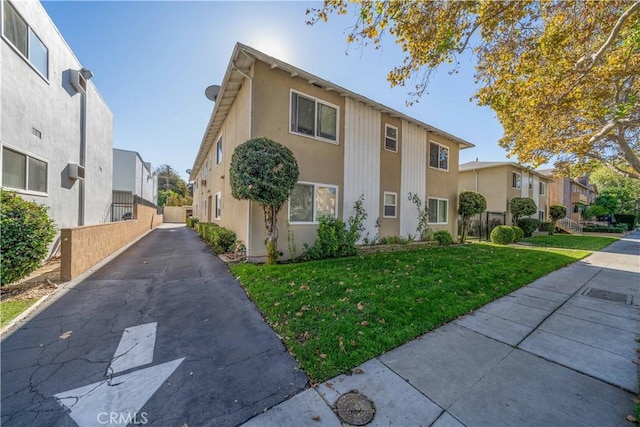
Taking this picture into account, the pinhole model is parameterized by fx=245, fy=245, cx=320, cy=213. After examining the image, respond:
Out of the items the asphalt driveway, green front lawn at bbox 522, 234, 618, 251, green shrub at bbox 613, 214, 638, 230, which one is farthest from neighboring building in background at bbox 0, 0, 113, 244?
green shrub at bbox 613, 214, 638, 230

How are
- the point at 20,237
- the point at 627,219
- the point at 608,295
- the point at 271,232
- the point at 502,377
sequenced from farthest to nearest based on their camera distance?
the point at 627,219 < the point at 271,232 < the point at 608,295 < the point at 20,237 < the point at 502,377

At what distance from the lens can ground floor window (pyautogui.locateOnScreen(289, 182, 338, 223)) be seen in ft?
26.5

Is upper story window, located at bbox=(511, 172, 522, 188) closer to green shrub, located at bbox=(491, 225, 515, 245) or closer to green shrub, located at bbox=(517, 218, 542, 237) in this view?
green shrub, located at bbox=(517, 218, 542, 237)

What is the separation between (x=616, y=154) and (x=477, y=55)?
38.3ft

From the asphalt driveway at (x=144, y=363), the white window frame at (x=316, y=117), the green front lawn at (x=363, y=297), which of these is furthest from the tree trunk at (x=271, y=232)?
the white window frame at (x=316, y=117)

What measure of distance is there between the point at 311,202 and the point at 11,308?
22.2 ft

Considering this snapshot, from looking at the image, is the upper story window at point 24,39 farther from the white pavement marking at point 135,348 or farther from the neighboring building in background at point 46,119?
the white pavement marking at point 135,348

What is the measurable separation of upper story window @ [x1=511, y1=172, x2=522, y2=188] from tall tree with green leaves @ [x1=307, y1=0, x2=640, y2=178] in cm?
1314

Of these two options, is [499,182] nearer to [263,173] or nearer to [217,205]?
[263,173]

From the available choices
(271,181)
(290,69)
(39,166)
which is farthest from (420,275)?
(39,166)

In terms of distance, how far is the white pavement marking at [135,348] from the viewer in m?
2.84

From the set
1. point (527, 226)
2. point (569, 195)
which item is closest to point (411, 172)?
point (527, 226)

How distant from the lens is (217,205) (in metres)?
12.9

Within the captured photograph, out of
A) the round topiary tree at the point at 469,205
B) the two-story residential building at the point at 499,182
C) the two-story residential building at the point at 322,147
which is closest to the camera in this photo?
the two-story residential building at the point at 322,147
